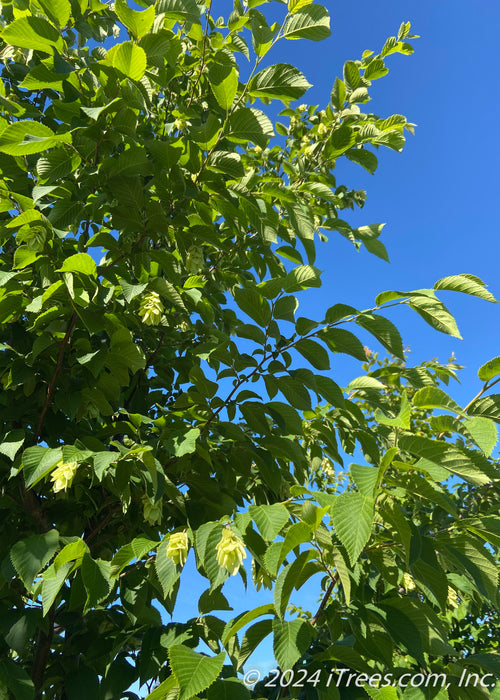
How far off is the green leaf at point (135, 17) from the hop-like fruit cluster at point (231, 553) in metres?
1.54

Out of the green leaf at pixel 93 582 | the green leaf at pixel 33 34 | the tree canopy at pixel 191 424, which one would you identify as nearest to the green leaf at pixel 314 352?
the tree canopy at pixel 191 424

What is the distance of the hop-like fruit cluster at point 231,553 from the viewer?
1.21 m

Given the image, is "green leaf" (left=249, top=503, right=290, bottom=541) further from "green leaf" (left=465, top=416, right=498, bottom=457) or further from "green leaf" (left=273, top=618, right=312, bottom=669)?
"green leaf" (left=465, top=416, right=498, bottom=457)

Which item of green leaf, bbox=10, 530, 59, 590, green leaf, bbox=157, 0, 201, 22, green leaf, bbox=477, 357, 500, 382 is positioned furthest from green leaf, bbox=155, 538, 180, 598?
green leaf, bbox=157, 0, 201, 22

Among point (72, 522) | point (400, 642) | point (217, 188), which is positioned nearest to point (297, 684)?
point (400, 642)

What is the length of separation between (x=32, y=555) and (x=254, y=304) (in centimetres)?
94

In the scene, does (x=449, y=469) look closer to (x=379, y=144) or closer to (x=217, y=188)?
(x=217, y=188)

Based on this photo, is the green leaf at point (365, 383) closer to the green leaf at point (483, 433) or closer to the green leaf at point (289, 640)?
the green leaf at point (483, 433)

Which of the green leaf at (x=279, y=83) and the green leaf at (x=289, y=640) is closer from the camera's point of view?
the green leaf at (x=289, y=640)

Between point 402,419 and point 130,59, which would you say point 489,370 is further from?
point 130,59

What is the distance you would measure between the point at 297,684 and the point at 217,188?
162cm

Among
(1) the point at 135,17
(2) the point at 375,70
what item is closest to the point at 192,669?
(1) the point at 135,17

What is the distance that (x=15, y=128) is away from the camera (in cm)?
158

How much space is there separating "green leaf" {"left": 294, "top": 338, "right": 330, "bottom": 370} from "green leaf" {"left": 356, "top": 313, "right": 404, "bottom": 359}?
0.15 m
